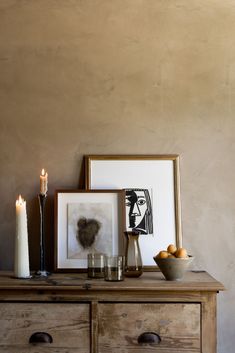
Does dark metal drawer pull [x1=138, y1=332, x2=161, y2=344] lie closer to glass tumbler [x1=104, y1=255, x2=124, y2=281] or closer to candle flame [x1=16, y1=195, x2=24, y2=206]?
glass tumbler [x1=104, y1=255, x2=124, y2=281]

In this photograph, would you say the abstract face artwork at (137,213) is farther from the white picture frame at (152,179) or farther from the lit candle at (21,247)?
the lit candle at (21,247)

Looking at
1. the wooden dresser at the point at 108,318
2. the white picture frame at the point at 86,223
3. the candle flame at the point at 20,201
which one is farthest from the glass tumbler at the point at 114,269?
the candle flame at the point at 20,201

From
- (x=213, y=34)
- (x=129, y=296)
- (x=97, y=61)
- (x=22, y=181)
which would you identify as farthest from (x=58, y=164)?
(x=213, y=34)

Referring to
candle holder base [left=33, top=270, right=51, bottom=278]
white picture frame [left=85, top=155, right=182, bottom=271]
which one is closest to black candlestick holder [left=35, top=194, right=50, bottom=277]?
candle holder base [left=33, top=270, right=51, bottom=278]

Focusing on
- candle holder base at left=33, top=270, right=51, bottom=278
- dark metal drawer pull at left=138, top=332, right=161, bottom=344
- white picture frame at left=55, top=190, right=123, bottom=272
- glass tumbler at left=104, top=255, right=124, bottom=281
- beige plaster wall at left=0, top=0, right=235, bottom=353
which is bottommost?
dark metal drawer pull at left=138, top=332, right=161, bottom=344

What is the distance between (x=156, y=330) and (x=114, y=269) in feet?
1.01

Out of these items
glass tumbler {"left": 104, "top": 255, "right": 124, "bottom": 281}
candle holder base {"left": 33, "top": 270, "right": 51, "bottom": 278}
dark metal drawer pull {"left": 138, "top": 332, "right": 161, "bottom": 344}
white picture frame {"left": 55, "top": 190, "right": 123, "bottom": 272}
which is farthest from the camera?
white picture frame {"left": 55, "top": 190, "right": 123, "bottom": 272}

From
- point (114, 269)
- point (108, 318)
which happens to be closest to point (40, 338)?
point (108, 318)

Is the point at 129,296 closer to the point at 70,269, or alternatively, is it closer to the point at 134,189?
the point at 70,269

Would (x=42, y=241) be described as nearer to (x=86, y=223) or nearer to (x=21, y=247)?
(x=21, y=247)

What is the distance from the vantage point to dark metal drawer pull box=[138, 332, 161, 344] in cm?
206

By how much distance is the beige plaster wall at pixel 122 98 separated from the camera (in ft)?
8.32

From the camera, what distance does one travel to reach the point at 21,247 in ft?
7.48

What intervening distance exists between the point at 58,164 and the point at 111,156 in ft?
0.89
